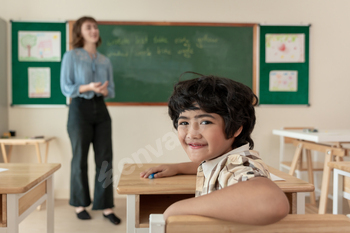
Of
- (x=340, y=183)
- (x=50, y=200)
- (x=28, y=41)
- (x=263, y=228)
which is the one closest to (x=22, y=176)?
(x=50, y=200)

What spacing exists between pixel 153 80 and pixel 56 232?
1889 mm

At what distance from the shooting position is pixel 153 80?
3.54 metres

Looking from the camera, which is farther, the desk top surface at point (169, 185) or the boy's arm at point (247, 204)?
the desk top surface at point (169, 185)

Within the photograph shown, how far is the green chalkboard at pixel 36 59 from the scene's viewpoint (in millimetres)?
3383

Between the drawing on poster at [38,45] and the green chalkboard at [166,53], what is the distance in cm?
50

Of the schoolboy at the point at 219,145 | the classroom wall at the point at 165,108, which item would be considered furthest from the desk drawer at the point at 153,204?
the classroom wall at the point at 165,108

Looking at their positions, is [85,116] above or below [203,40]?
below

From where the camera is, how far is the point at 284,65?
11.9ft

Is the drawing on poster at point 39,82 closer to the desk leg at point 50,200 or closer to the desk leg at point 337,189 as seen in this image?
the desk leg at point 50,200

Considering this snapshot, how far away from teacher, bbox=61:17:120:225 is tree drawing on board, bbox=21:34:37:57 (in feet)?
3.28

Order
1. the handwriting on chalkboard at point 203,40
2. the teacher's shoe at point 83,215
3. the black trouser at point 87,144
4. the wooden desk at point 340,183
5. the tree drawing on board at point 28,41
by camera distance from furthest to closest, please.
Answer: the handwriting on chalkboard at point 203,40
the tree drawing on board at point 28,41
the teacher's shoe at point 83,215
the black trouser at point 87,144
the wooden desk at point 340,183

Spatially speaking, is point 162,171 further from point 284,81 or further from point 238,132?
point 284,81

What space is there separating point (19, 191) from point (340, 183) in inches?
53.8

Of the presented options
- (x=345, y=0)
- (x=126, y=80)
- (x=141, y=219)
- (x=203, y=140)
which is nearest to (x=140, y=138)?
(x=126, y=80)
